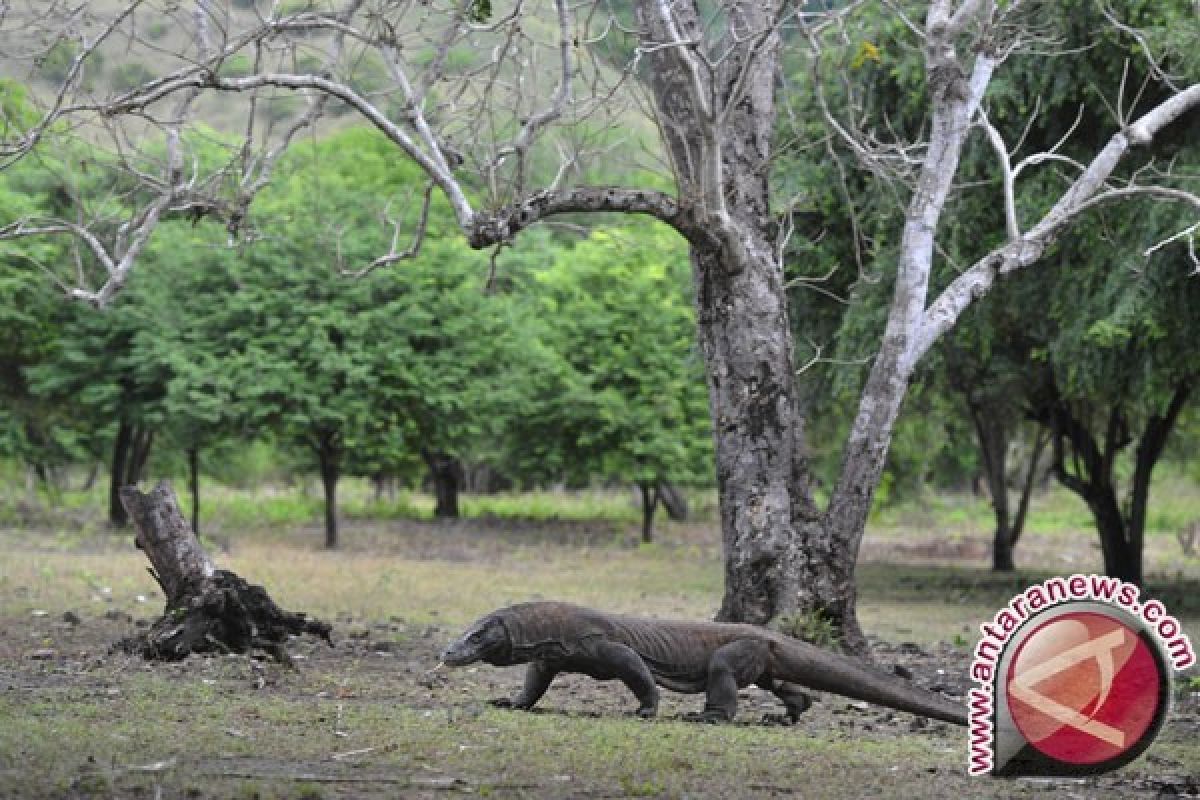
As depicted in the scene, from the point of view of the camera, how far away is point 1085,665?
5.77m

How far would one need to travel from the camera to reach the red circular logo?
18.8 feet

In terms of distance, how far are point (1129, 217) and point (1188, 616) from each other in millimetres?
4969

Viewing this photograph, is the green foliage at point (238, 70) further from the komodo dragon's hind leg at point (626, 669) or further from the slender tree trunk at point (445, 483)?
the slender tree trunk at point (445, 483)

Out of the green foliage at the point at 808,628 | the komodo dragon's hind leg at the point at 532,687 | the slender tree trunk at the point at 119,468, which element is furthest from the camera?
the slender tree trunk at the point at 119,468

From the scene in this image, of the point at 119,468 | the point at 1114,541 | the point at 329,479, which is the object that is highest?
the point at 119,468

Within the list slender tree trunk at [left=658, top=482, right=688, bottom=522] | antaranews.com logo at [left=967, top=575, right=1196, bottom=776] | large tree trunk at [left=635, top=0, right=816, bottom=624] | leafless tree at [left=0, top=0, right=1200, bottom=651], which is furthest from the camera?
slender tree trunk at [left=658, top=482, right=688, bottom=522]

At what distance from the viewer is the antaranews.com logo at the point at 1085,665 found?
18.7 feet

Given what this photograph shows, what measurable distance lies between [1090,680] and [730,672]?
3035mm

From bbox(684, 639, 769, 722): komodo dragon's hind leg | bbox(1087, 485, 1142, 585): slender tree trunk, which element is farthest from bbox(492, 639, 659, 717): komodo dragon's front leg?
bbox(1087, 485, 1142, 585): slender tree trunk

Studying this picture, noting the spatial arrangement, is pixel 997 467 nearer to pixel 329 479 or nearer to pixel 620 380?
pixel 620 380

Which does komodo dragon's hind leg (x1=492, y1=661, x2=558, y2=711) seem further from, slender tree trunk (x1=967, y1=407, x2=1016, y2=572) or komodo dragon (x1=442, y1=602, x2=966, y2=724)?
slender tree trunk (x1=967, y1=407, x2=1016, y2=572)

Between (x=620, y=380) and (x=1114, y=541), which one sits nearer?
(x=1114, y=541)

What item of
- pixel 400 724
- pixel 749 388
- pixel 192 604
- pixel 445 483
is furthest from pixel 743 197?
pixel 445 483

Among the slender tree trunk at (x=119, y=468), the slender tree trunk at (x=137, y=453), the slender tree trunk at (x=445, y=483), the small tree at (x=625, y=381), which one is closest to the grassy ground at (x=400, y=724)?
the small tree at (x=625, y=381)
